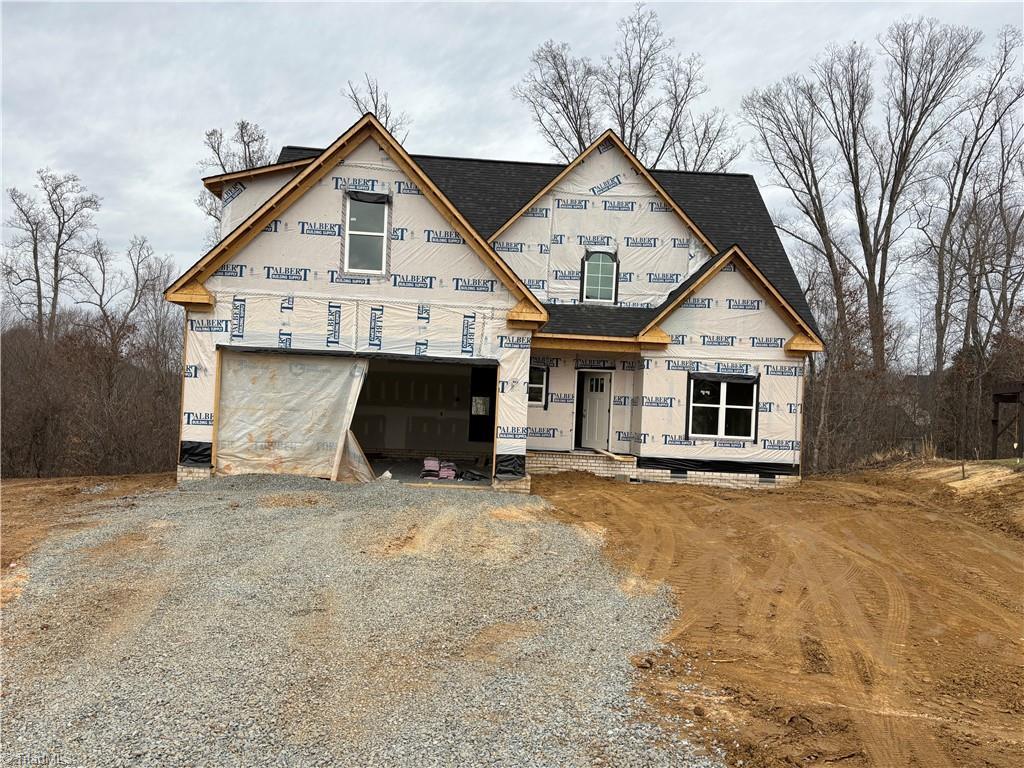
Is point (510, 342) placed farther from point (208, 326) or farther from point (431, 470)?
point (208, 326)

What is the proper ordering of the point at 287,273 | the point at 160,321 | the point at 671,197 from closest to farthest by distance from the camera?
the point at 287,273, the point at 671,197, the point at 160,321

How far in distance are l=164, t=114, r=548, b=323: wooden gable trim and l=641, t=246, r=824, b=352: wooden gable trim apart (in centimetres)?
395

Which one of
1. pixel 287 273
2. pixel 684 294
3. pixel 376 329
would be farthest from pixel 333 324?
pixel 684 294

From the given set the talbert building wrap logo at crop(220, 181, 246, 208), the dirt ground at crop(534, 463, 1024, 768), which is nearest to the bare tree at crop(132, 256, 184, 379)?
the talbert building wrap logo at crop(220, 181, 246, 208)

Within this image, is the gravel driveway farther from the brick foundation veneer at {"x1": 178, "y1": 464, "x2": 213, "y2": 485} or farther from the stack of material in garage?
the stack of material in garage

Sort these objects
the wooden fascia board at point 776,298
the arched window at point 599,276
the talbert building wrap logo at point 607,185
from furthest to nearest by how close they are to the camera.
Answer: the talbert building wrap logo at point 607,185, the arched window at point 599,276, the wooden fascia board at point 776,298

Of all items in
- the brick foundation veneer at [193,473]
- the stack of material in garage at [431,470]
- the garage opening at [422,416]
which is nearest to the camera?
the brick foundation veneer at [193,473]

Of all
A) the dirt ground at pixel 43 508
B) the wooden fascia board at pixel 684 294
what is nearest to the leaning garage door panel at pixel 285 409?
the dirt ground at pixel 43 508

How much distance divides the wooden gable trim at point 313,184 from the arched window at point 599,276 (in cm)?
481

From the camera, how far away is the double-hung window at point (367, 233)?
1402 centimetres

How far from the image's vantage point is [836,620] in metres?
7.49

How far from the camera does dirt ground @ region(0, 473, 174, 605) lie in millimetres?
8359

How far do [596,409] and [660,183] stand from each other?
6999 millimetres

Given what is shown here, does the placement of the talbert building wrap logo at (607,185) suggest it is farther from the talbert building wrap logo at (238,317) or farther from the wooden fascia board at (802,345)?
the talbert building wrap logo at (238,317)
